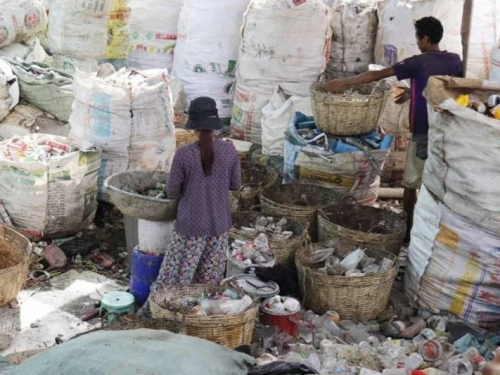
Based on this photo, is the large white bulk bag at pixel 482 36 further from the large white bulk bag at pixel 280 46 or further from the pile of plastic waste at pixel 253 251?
the pile of plastic waste at pixel 253 251

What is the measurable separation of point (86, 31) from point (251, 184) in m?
2.52

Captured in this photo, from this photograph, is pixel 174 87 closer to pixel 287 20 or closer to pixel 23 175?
pixel 287 20

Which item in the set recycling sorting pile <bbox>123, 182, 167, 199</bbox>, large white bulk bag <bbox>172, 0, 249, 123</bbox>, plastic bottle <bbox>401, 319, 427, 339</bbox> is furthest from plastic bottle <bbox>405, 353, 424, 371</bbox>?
large white bulk bag <bbox>172, 0, 249, 123</bbox>

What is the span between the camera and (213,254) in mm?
4160

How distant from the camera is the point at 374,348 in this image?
3871 millimetres

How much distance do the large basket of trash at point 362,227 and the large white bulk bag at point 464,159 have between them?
561 millimetres

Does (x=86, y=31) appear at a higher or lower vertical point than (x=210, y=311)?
higher

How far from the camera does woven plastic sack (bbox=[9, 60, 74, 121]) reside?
20.7 feet

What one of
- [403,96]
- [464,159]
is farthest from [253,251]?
[403,96]

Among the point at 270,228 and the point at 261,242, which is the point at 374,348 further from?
the point at 270,228

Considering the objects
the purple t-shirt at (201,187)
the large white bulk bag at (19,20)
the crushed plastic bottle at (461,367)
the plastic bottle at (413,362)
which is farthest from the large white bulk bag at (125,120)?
the crushed plastic bottle at (461,367)

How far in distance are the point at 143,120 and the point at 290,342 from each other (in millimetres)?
2335

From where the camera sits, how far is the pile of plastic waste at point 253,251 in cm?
438

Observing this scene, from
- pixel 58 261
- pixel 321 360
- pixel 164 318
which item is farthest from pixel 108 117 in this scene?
pixel 321 360
